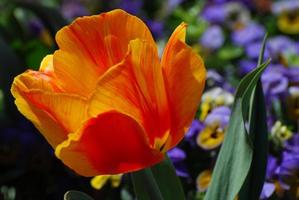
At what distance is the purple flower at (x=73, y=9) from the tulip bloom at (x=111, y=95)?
186 cm

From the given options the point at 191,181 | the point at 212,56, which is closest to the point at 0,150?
the point at 191,181

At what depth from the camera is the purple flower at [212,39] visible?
2.61 meters

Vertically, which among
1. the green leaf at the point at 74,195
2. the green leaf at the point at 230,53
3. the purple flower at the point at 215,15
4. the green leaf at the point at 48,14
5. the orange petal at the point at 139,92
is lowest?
the green leaf at the point at 230,53

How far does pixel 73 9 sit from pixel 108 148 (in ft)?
6.98

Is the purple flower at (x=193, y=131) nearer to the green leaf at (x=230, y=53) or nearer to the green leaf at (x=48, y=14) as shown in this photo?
the green leaf at (x=48, y=14)

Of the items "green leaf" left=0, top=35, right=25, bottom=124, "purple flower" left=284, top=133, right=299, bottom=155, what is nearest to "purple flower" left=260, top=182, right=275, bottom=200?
"purple flower" left=284, top=133, right=299, bottom=155

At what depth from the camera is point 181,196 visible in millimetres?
1183

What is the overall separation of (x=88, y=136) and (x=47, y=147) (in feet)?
3.08

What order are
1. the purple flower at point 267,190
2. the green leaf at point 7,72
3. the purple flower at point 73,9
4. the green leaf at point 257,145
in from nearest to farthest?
the green leaf at point 257,145 < the purple flower at point 267,190 < the green leaf at point 7,72 < the purple flower at point 73,9

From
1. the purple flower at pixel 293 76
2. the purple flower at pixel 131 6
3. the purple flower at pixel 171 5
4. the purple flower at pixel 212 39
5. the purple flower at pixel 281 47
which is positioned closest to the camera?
the purple flower at pixel 293 76

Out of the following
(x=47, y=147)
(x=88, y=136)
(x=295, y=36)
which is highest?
(x=88, y=136)

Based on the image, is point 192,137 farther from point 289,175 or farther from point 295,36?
point 295,36

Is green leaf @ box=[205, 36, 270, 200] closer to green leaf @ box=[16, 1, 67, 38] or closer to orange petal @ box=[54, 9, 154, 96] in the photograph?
orange petal @ box=[54, 9, 154, 96]

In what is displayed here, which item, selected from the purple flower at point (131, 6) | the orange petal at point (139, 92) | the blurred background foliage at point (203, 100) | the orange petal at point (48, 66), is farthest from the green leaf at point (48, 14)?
the orange petal at point (139, 92)
